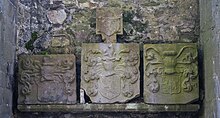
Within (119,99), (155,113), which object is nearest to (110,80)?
(119,99)

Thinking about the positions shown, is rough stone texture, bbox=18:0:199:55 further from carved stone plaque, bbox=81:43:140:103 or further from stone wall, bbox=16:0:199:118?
carved stone plaque, bbox=81:43:140:103

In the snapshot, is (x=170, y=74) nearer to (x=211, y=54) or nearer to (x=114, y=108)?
(x=211, y=54)

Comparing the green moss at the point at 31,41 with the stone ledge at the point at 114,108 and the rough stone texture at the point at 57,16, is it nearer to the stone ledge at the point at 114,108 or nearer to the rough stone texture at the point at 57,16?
the rough stone texture at the point at 57,16

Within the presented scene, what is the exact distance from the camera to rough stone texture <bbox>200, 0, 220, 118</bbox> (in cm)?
395

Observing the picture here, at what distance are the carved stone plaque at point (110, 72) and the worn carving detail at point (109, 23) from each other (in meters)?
0.11

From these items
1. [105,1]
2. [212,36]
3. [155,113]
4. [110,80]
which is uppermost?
[105,1]

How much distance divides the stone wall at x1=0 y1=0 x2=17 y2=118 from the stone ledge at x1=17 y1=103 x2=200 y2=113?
200 mm

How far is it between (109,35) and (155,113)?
84 cm

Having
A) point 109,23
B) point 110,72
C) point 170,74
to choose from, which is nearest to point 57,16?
point 109,23

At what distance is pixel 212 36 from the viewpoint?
4.11 meters

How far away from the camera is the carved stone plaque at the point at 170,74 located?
4324 millimetres

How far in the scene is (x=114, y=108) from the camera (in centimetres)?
434

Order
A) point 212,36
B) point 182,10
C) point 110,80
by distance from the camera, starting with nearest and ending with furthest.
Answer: point 212,36 → point 110,80 → point 182,10

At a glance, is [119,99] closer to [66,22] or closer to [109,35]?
[109,35]
